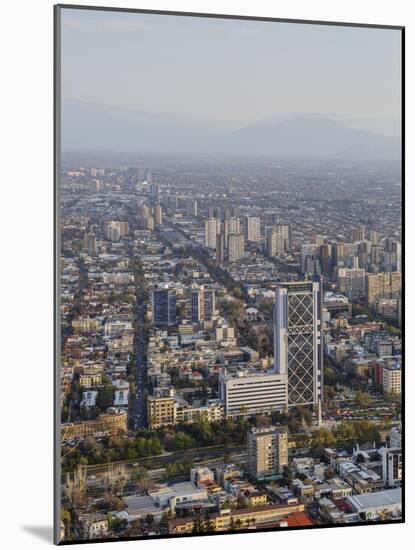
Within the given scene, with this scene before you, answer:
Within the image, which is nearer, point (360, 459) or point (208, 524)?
point (208, 524)

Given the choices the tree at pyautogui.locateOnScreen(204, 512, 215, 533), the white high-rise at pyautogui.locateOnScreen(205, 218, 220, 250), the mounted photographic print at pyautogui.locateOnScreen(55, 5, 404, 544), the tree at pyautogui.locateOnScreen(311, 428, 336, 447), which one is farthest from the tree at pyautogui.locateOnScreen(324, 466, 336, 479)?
the white high-rise at pyautogui.locateOnScreen(205, 218, 220, 250)

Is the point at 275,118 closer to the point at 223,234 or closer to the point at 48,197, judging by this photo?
the point at 223,234

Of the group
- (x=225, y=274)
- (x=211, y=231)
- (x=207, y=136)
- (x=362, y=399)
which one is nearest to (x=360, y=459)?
(x=362, y=399)

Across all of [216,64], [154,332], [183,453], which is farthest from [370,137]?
[183,453]

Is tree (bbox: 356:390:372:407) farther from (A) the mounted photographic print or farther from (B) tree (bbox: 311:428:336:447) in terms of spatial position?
(B) tree (bbox: 311:428:336:447)

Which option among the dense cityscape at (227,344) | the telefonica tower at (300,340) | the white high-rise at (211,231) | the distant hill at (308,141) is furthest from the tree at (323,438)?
the distant hill at (308,141)

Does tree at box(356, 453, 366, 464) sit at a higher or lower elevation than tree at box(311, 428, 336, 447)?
lower

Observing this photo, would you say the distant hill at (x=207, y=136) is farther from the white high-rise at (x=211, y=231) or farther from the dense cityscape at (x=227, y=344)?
the white high-rise at (x=211, y=231)

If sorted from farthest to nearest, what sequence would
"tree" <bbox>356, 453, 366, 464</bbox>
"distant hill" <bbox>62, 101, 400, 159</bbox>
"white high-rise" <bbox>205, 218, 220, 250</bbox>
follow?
"tree" <bbox>356, 453, 366, 464</bbox> < "white high-rise" <bbox>205, 218, 220, 250</bbox> < "distant hill" <bbox>62, 101, 400, 159</bbox>

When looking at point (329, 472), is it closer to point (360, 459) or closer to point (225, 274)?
point (360, 459)
